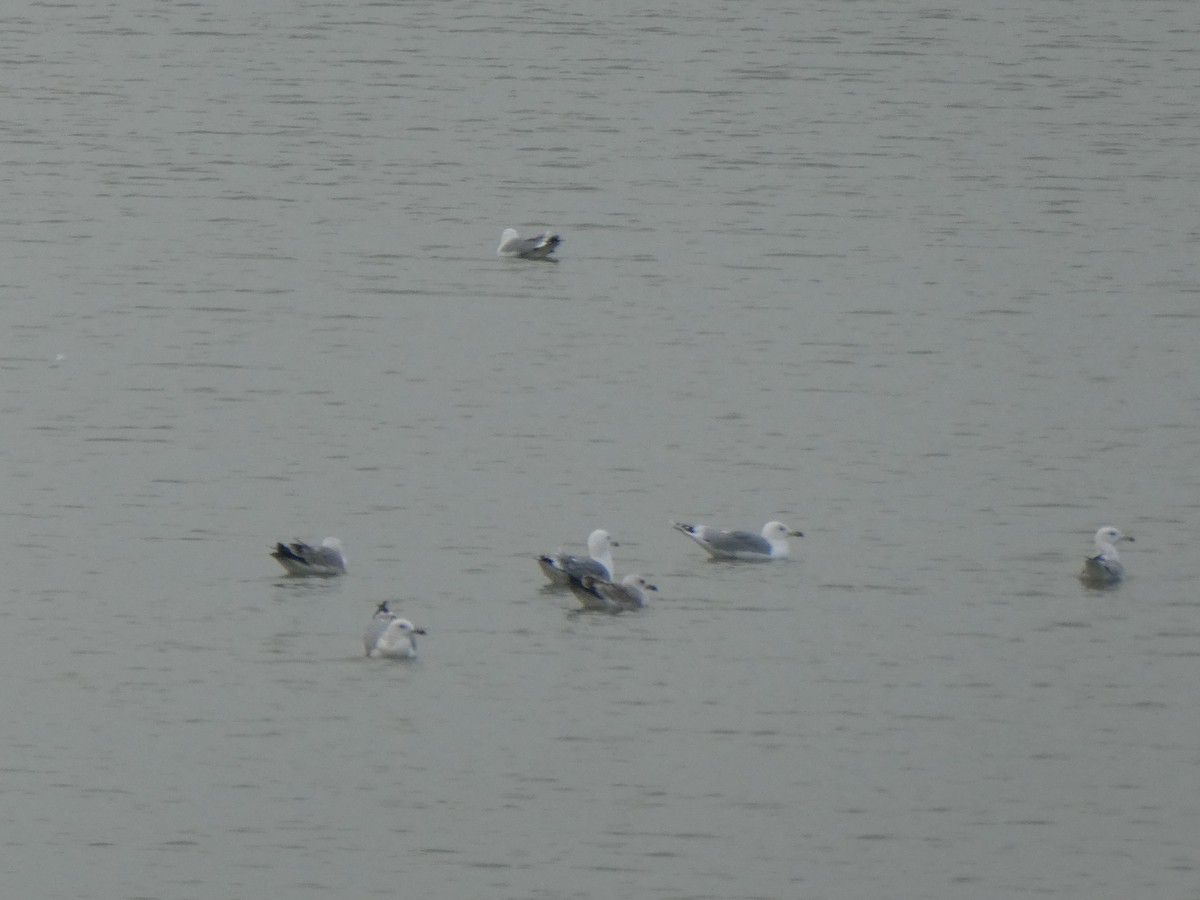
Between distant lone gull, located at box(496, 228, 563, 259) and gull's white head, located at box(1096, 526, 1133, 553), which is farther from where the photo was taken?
distant lone gull, located at box(496, 228, 563, 259)

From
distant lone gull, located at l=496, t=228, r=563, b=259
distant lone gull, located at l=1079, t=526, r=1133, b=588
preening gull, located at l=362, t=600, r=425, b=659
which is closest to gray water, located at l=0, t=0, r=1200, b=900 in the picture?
preening gull, located at l=362, t=600, r=425, b=659

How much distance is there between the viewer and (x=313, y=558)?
16203mm

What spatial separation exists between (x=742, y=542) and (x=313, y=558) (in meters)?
3.21

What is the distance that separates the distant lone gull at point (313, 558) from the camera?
52.9ft

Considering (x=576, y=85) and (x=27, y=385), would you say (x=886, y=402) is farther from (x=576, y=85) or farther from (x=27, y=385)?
(x=576, y=85)

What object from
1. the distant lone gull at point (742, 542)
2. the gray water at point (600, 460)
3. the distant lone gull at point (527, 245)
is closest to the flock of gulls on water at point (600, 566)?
the distant lone gull at point (742, 542)

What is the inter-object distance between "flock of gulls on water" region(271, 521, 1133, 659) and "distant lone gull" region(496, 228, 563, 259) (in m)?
9.22

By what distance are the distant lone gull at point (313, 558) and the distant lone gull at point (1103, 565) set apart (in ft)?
17.8

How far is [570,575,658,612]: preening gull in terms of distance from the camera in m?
15.6

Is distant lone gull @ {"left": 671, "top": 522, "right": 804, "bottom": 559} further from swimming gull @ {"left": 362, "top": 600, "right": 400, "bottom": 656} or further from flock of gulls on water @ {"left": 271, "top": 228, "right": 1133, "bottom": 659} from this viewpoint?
swimming gull @ {"left": 362, "top": 600, "right": 400, "bottom": 656}

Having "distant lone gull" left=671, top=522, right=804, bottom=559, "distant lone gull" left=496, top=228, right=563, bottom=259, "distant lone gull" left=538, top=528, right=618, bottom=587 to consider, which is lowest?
"distant lone gull" left=538, top=528, right=618, bottom=587

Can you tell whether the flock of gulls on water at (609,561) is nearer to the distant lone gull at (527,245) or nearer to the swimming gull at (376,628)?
the swimming gull at (376,628)

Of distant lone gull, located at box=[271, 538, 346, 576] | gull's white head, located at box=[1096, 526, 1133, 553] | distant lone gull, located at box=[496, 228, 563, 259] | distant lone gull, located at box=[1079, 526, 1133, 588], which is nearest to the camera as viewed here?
distant lone gull, located at box=[271, 538, 346, 576]

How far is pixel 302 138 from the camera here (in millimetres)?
31953
